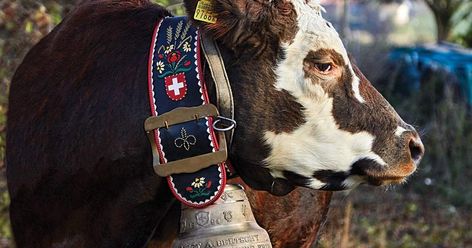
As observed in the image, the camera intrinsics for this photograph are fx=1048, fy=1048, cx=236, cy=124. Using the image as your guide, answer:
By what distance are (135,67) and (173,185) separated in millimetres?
422

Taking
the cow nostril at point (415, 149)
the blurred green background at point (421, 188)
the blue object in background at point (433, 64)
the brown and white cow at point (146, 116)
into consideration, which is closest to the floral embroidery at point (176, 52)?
the brown and white cow at point (146, 116)

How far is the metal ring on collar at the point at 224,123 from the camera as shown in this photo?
3.01 m

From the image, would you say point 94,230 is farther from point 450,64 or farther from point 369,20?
point 369,20

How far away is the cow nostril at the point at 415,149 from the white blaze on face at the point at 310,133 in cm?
12

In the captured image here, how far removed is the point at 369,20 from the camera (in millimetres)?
36125

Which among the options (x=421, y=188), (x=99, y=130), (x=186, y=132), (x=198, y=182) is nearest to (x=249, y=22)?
(x=186, y=132)

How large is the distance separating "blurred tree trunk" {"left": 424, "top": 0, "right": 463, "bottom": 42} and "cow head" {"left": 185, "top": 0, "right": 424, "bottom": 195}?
16.3 m

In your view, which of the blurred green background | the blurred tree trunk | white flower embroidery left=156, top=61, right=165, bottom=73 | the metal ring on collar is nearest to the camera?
the metal ring on collar

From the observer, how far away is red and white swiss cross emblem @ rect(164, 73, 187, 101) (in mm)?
3072

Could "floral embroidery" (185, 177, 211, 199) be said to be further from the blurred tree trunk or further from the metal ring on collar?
the blurred tree trunk

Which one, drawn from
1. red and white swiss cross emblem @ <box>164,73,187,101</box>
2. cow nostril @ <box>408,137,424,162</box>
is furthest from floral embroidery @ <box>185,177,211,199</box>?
cow nostril @ <box>408,137,424,162</box>

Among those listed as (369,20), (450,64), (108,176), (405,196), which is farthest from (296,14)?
(369,20)

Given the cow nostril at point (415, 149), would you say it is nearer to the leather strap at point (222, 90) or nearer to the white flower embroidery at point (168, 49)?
the leather strap at point (222, 90)

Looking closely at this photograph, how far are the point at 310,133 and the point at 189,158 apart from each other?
363 mm
